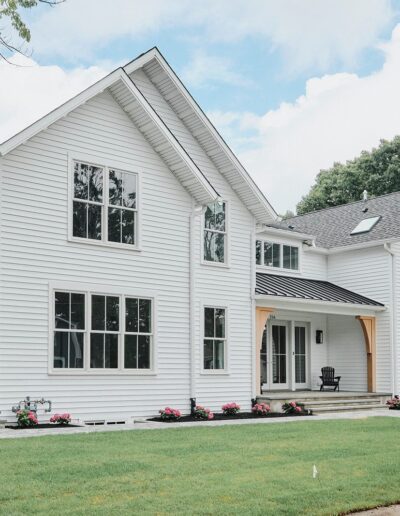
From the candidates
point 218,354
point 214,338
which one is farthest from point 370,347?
point 214,338

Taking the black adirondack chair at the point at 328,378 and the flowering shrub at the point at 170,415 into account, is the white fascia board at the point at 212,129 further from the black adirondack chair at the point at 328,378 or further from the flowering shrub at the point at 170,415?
the black adirondack chair at the point at 328,378

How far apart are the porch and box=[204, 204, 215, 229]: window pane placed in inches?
116

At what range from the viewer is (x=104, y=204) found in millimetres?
16328

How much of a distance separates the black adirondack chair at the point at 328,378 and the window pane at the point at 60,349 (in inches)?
410

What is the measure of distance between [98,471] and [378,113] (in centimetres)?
4736

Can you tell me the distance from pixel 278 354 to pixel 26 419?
10.6 metres

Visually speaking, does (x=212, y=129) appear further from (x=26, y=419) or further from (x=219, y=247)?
(x=26, y=419)

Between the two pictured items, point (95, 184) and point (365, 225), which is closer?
point (95, 184)

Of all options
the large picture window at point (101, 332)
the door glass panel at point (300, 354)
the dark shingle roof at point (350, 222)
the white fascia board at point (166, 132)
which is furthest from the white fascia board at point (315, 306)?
the large picture window at point (101, 332)

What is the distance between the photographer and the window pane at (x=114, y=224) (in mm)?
16500

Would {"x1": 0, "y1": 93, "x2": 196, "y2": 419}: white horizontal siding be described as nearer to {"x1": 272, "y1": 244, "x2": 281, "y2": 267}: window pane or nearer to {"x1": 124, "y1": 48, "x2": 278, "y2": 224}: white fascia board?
{"x1": 124, "y1": 48, "x2": 278, "y2": 224}: white fascia board

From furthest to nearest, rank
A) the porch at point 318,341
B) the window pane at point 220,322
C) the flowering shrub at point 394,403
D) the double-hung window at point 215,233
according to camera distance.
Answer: the porch at point 318,341 < the flowering shrub at point 394,403 < the double-hung window at point 215,233 < the window pane at point 220,322

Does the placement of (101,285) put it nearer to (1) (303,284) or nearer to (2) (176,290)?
(2) (176,290)

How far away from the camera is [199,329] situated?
59.0 ft
